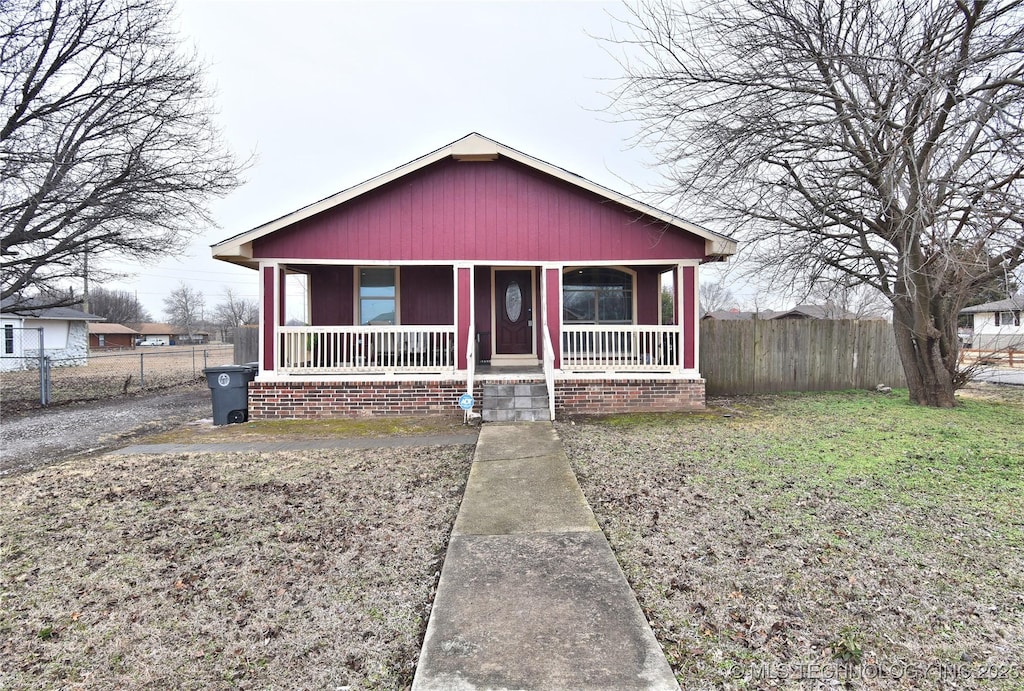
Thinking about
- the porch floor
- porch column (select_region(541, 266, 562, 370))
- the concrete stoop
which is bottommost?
the concrete stoop

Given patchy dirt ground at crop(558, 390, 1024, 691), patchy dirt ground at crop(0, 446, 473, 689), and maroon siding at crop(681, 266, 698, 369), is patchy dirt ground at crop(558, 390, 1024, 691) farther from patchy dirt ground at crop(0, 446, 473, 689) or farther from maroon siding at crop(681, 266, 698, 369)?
maroon siding at crop(681, 266, 698, 369)

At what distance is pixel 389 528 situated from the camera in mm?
3678

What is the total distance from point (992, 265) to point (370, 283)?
1062 cm

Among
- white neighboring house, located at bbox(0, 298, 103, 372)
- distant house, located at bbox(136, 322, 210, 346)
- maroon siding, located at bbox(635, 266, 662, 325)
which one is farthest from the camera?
distant house, located at bbox(136, 322, 210, 346)

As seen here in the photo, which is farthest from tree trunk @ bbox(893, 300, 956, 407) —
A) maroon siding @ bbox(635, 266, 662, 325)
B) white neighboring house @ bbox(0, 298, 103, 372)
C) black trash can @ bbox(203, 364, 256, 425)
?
white neighboring house @ bbox(0, 298, 103, 372)

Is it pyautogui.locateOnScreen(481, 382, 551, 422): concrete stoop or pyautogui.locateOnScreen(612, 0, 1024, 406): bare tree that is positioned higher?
pyautogui.locateOnScreen(612, 0, 1024, 406): bare tree

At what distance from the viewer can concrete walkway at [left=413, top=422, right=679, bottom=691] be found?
201cm

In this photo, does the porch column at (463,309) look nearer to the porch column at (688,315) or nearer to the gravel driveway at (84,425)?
the porch column at (688,315)

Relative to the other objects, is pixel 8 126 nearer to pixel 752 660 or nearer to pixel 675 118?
pixel 675 118

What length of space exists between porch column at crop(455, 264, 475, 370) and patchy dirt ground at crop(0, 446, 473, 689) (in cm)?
373

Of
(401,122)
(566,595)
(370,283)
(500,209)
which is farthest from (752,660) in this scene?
(401,122)

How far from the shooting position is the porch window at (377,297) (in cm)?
1033

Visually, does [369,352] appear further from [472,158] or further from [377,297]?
[472,158]

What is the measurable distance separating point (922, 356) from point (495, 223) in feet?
26.9
